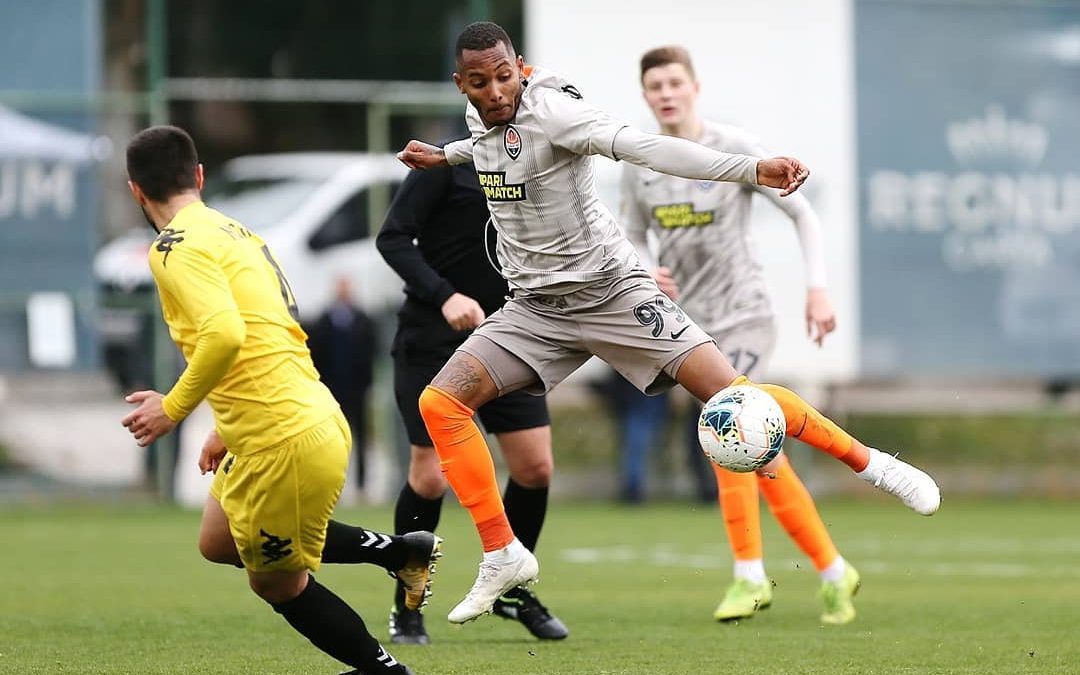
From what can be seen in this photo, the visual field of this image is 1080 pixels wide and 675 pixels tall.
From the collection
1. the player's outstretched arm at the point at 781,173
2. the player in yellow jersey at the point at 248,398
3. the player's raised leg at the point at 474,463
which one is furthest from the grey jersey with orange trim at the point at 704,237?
the player in yellow jersey at the point at 248,398

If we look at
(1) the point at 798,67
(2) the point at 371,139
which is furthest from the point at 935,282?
(2) the point at 371,139

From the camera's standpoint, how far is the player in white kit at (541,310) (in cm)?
622

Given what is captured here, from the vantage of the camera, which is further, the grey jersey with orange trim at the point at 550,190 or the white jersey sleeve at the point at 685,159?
the grey jersey with orange trim at the point at 550,190

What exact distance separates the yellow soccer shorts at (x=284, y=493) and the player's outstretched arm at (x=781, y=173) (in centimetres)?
148

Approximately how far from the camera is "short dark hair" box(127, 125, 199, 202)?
17.6 feet

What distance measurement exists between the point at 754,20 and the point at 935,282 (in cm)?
295

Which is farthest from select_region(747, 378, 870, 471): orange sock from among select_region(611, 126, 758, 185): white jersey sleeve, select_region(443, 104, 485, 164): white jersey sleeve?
select_region(443, 104, 485, 164): white jersey sleeve

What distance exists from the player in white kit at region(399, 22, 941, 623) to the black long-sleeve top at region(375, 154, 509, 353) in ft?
2.08

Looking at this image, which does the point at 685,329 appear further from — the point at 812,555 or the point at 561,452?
the point at 561,452

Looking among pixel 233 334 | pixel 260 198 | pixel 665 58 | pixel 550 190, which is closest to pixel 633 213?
pixel 665 58

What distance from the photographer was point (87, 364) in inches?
619

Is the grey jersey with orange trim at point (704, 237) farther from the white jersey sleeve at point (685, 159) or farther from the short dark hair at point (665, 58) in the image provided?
the white jersey sleeve at point (685, 159)

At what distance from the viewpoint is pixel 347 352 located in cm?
1642

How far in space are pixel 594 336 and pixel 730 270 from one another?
1.83 meters
